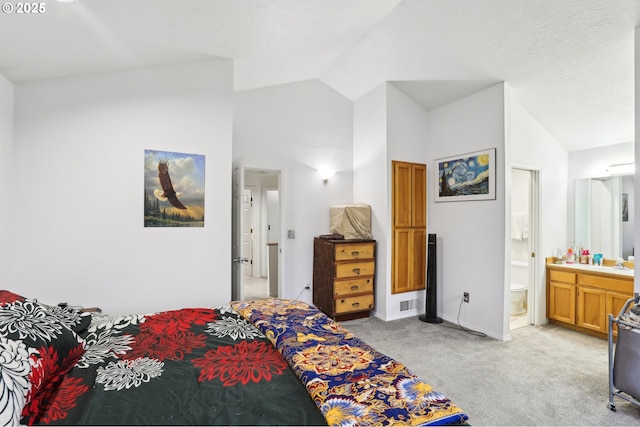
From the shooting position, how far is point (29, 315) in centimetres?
142

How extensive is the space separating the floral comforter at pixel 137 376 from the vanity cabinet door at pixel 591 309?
3793 mm

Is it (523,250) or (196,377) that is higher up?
(523,250)

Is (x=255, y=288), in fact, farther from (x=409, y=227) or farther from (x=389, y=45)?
(x=389, y=45)

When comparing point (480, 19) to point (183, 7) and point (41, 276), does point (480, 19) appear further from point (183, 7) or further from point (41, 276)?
point (41, 276)

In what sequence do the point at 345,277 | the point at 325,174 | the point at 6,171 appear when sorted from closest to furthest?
the point at 6,171, the point at 345,277, the point at 325,174

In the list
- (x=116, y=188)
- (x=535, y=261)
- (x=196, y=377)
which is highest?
(x=116, y=188)

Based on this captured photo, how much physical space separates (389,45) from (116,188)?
10.4 ft

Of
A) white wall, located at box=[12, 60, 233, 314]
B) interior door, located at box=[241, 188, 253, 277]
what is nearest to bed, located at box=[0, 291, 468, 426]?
white wall, located at box=[12, 60, 233, 314]

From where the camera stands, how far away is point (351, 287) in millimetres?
4016

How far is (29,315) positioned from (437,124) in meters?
Result: 4.48

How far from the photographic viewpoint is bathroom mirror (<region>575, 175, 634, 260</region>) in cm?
353

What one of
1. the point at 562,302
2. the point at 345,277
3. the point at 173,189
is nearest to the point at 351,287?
the point at 345,277

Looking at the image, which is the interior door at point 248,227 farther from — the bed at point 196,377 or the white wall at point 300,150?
the bed at point 196,377

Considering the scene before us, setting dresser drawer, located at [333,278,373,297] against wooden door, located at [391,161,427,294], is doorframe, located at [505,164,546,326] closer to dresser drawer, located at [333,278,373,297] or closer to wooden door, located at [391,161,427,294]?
wooden door, located at [391,161,427,294]
